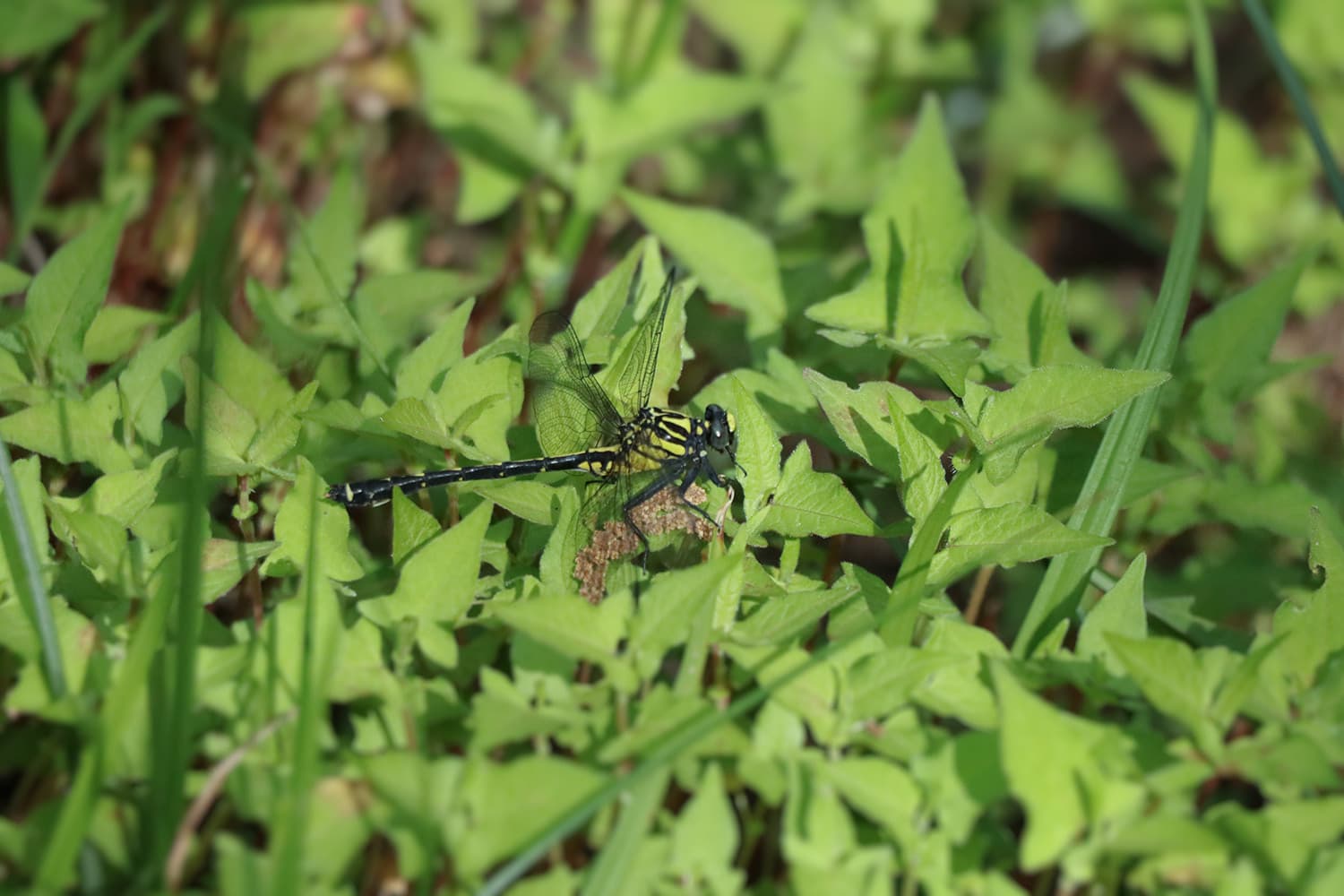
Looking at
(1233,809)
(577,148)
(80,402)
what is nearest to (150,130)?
(577,148)

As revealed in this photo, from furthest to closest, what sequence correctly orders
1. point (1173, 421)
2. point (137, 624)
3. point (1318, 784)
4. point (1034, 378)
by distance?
point (1173, 421) → point (1034, 378) → point (137, 624) → point (1318, 784)

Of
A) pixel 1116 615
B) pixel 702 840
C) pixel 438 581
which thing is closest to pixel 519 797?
pixel 702 840

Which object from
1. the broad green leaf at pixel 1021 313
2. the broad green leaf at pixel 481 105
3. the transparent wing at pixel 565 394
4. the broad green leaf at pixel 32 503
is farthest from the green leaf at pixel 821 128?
the broad green leaf at pixel 32 503

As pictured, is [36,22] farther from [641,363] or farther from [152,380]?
[641,363]

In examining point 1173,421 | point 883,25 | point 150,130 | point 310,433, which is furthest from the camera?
point 883,25

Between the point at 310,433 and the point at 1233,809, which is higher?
the point at 310,433

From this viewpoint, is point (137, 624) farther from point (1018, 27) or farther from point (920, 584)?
point (1018, 27)
